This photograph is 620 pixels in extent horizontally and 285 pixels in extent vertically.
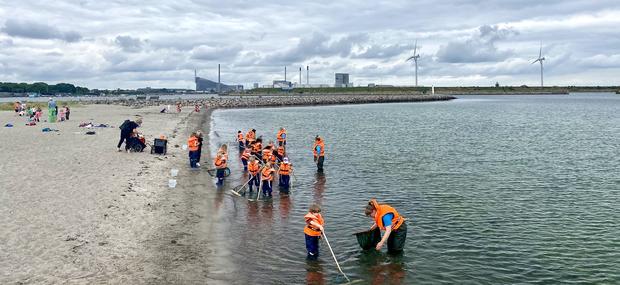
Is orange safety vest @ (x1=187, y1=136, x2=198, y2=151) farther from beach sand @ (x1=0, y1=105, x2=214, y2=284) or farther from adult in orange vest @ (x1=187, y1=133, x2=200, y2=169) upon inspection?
beach sand @ (x1=0, y1=105, x2=214, y2=284)

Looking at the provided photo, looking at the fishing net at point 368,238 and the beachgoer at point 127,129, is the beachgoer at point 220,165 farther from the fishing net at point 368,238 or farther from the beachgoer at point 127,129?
the fishing net at point 368,238

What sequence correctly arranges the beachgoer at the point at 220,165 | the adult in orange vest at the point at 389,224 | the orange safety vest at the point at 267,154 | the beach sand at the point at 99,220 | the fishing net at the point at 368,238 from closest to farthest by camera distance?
the beach sand at the point at 99,220, the adult in orange vest at the point at 389,224, the fishing net at the point at 368,238, the beachgoer at the point at 220,165, the orange safety vest at the point at 267,154

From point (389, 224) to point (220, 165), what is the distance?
1128 cm

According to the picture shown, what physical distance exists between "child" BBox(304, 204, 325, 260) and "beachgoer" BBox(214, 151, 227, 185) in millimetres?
9656

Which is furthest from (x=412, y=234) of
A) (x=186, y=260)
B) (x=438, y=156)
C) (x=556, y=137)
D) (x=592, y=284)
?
(x=556, y=137)

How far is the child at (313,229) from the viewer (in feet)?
43.0

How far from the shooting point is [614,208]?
2102 centimetres

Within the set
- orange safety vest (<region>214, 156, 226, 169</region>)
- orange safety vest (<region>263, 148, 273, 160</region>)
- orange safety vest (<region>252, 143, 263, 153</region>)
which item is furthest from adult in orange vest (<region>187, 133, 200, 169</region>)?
orange safety vest (<region>263, 148, 273, 160</region>)

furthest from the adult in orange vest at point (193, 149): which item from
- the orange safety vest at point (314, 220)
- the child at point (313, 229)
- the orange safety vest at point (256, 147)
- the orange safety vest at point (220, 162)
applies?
the orange safety vest at point (314, 220)

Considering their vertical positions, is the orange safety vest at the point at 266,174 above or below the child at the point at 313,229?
above

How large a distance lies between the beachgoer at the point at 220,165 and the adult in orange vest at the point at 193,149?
12.7ft

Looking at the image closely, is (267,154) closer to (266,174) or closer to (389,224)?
(266,174)

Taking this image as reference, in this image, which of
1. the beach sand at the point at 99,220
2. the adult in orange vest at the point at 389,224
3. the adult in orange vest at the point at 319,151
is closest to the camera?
the beach sand at the point at 99,220

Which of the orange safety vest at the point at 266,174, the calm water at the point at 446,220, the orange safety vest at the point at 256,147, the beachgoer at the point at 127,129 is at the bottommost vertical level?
the calm water at the point at 446,220
